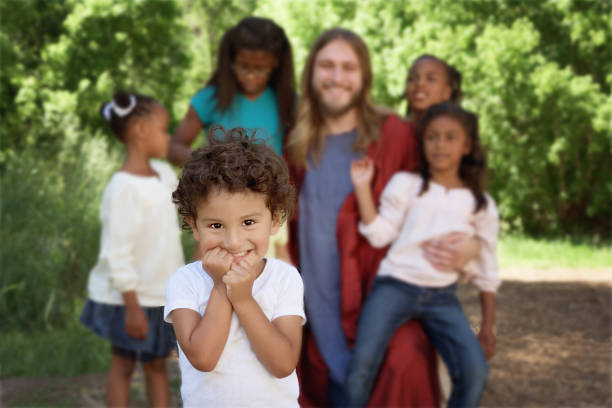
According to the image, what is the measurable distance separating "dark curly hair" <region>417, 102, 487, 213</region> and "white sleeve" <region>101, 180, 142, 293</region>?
1.37 m

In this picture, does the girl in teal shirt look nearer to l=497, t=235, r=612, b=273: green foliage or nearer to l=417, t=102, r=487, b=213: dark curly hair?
l=417, t=102, r=487, b=213: dark curly hair

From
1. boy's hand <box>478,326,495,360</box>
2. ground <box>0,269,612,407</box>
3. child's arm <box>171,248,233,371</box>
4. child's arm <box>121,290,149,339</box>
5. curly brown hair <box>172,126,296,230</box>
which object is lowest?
ground <box>0,269,612,407</box>

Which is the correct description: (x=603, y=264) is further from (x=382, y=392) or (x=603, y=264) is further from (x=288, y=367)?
(x=288, y=367)

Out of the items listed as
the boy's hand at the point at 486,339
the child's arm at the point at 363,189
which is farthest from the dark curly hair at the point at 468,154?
the boy's hand at the point at 486,339

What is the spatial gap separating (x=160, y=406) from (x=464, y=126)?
2065mm

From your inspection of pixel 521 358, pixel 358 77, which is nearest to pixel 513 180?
pixel 521 358

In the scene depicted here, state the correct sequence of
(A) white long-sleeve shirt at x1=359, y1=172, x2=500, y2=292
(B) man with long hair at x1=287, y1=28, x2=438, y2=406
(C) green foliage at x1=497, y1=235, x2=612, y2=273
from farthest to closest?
1. (C) green foliage at x1=497, y1=235, x2=612, y2=273
2. (B) man with long hair at x1=287, y1=28, x2=438, y2=406
3. (A) white long-sleeve shirt at x1=359, y1=172, x2=500, y2=292

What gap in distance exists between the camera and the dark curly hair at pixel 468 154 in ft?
11.1

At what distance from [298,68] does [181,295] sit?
16.7 metres

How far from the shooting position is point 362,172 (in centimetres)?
350

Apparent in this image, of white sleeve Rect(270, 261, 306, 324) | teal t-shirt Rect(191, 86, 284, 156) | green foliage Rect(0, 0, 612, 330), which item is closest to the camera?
white sleeve Rect(270, 261, 306, 324)

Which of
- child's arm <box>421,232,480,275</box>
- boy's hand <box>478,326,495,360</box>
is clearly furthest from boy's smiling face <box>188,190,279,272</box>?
boy's hand <box>478,326,495,360</box>

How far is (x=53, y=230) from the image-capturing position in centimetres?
662

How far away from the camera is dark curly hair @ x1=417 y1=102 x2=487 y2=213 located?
3396 millimetres
